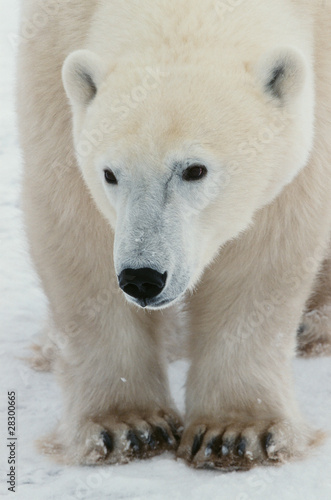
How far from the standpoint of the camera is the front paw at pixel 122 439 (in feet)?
12.8

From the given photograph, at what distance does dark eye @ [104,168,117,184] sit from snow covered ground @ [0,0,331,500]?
1137 millimetres

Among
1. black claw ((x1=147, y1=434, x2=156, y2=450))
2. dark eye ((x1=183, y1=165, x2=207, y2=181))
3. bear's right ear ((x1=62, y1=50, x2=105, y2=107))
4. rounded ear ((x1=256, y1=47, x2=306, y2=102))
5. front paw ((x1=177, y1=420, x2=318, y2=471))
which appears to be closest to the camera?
dark eye ((x1=183, y1=165, x2=207, y2=181))

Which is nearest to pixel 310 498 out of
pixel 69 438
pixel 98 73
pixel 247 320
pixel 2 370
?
pixel 247 320

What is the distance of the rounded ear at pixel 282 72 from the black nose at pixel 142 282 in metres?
0.84

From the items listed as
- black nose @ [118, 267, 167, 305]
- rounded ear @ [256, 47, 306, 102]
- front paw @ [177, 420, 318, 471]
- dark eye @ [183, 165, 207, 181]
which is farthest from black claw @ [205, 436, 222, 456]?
rounded ear @ [256, 47, 306, 102]

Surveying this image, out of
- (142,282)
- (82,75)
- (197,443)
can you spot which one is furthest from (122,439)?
(82,75)

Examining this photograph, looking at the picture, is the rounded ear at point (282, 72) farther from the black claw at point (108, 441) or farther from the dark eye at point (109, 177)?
the black claw at point (108, 441)

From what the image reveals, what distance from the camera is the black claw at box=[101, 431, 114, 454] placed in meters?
3.93

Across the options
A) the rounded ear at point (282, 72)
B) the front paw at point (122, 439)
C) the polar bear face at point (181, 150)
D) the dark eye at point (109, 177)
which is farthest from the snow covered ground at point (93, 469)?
the rounded ear at point (282, 72)

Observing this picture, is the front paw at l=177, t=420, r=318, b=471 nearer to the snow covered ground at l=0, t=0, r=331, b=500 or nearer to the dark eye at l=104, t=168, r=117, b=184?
the snow covered ground at l=0, t=0, r=331, b=500

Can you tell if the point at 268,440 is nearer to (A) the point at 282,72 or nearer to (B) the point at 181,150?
(B) the point at 181,150

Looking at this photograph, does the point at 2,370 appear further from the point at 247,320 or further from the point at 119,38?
→ the point at 119,38

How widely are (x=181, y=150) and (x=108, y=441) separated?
1359mm

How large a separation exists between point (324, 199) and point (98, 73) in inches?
44.4
